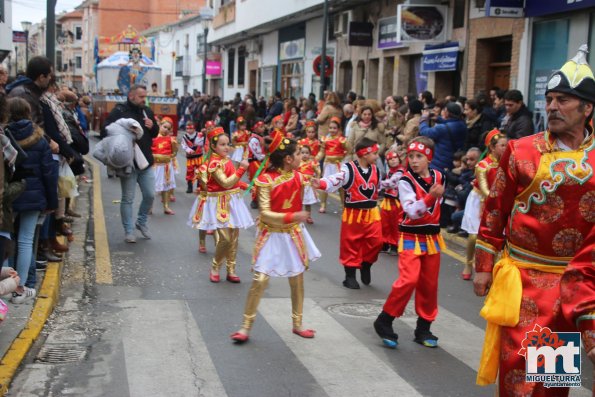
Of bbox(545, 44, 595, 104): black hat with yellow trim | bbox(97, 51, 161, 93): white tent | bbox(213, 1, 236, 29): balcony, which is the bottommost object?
bbox(545, 44, 595, 104): black hat with yellow trim

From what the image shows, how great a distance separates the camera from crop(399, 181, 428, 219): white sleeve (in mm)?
6852

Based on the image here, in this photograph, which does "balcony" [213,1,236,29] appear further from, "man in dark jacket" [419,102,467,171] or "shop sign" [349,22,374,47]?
"man in dark jacket" [419,102,467,171]

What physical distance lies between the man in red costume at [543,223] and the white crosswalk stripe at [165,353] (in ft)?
7.30

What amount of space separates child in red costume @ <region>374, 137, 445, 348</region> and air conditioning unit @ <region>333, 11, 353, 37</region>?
21062 mm

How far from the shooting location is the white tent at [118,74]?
3600cm

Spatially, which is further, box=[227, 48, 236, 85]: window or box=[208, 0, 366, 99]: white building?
box=[227, 48, 236, 85]: window

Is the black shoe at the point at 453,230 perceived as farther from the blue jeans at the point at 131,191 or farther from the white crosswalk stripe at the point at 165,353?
the white crosswalk stripe at the point at 165,353

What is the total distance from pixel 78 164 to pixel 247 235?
3380 mm

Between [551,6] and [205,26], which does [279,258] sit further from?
[205,26]

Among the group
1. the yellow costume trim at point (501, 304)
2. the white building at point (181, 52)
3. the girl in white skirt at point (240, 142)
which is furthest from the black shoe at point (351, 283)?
the white building at point (181, 52)

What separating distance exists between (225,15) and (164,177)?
2851 centimetres

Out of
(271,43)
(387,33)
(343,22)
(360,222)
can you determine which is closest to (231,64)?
(271,43)

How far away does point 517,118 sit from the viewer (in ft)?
38.7

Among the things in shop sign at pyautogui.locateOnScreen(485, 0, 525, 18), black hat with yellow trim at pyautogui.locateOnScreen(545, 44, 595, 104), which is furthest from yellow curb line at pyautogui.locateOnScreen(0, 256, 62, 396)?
shop sign at pyautogui.locateOnScreen(485, 0, 525, 18)
